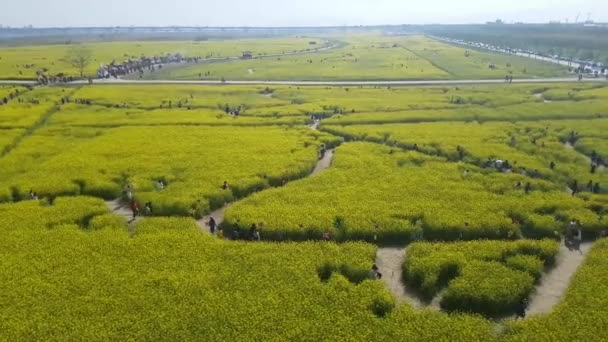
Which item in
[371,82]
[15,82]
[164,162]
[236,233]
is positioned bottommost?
[371,82]

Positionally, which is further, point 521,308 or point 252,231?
point 252,231

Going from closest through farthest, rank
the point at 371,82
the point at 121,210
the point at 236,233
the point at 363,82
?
the point at 236,233 < the point at 121,210 < the point at 371,82 < the point at 363,82

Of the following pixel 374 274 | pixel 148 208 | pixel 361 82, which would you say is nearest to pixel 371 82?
pixel 361 82

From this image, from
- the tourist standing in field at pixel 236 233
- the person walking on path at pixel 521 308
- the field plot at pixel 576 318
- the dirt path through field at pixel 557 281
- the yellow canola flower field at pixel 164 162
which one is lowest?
the dirt path through field at pixel 557 281

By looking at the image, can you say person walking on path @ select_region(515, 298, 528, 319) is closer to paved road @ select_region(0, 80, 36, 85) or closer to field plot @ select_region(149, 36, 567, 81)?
field plot @ select_region(149, 36, 567, 81)

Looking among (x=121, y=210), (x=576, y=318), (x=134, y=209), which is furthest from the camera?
(x=121, y=210)

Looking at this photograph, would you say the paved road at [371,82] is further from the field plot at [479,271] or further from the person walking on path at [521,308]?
the person walking on path at [521,308]

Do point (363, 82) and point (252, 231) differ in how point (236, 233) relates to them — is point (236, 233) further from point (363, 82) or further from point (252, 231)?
point (363, 82)

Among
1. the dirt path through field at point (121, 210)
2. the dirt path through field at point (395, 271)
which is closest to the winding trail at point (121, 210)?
the dirt path through field at point (121, 210)
